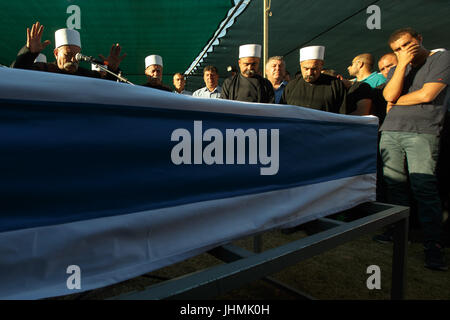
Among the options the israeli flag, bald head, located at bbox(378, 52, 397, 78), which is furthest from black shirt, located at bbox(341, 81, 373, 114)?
the israeli flag

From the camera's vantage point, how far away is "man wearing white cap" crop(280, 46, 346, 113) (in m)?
2.14

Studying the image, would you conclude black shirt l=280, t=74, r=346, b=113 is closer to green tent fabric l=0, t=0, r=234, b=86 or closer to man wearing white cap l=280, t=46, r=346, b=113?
man wearing white cap l=280, t=46, r=346, b=113

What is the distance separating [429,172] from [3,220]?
2.34 metres

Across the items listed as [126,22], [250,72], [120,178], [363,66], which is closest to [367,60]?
[363,66]

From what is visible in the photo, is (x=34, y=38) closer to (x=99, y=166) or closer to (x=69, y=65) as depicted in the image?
(x=69, y=65)

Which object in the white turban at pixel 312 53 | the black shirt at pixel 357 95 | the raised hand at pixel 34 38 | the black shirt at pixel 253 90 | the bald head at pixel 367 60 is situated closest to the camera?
the raised hand at pixel 34 38

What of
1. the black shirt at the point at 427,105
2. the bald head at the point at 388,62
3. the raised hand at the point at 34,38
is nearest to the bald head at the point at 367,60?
the bald head at the point at 388,62

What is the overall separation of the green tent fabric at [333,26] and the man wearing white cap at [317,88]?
6.84ft

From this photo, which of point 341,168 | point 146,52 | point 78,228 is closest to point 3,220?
point 78,228

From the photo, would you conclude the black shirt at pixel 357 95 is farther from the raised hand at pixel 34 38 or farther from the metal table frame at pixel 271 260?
the raised hand at pixel 34 38

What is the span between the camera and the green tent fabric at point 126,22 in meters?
3.64
